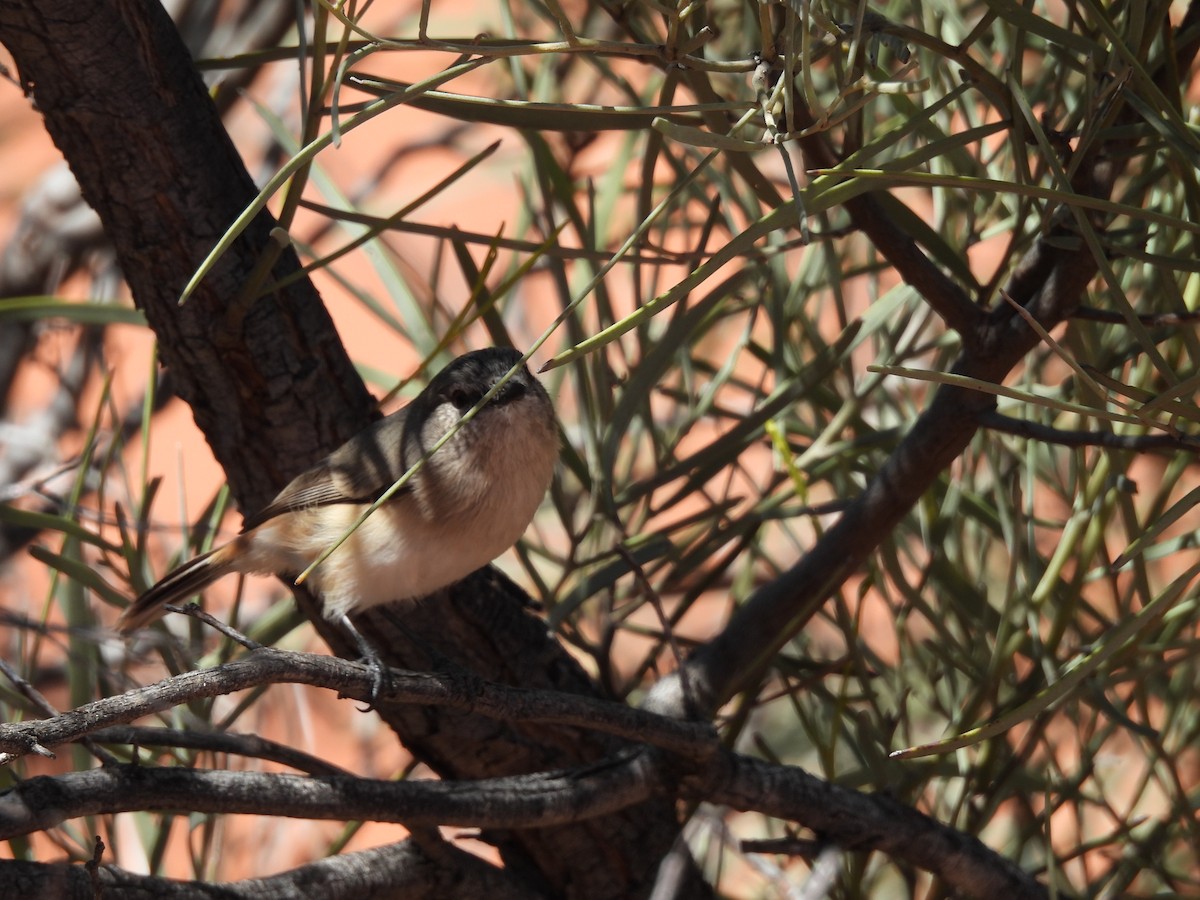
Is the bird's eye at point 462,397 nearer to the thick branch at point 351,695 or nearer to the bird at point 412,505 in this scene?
the bird at point 412,505

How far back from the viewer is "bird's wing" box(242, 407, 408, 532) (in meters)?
1.90

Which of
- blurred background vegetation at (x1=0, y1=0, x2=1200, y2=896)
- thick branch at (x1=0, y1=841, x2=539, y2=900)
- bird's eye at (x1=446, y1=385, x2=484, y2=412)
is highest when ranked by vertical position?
bird's eye at (x1=446, y1=385, x2=484, y2=412)

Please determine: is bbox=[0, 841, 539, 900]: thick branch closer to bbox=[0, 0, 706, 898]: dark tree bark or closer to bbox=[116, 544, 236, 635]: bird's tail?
bbox=[0, 0, 706, 898]: dark tree bark

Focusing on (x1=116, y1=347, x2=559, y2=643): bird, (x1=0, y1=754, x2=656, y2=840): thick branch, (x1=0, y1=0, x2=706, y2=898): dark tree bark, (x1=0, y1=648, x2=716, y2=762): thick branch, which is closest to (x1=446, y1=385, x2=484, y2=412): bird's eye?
(x1=116, y1=347, x2=559, y2=643): bird

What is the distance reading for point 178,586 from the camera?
7.23ft

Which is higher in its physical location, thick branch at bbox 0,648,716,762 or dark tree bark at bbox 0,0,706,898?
dark tree bark at bbox 0,0,706,898

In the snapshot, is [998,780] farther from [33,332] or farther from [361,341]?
[361,341]

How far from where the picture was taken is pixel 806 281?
219 cm

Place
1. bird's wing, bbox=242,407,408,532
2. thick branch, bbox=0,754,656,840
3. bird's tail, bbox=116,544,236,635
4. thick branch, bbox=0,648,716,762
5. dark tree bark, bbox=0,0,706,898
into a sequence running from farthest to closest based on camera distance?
bird's tail, bbox=116,544,236,635 < bird's wing, bbox=242,407,408,532 < dark tree bark, bbox=0,0,706,898 < thick branch, bbox=0,754,656,840 < thick branch, bbox=0,648,716,762

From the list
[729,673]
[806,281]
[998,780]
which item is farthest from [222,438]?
[998,780]

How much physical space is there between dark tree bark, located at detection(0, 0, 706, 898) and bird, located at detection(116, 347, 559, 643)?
0.22 feet

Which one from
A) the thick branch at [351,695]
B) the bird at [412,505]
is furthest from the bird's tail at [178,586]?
the thick branch at [351,695]

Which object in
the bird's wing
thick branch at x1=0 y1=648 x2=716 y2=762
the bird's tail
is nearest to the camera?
thick branch at x1=0 y1=648 x2=716 y2=762

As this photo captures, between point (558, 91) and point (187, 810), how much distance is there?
1653mm
